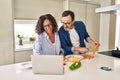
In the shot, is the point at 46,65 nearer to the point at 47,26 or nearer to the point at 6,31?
the point at 47,26

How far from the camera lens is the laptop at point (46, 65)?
1042 mm

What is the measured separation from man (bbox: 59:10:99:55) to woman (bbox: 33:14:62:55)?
0.41 feet

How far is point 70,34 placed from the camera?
1.73 meters

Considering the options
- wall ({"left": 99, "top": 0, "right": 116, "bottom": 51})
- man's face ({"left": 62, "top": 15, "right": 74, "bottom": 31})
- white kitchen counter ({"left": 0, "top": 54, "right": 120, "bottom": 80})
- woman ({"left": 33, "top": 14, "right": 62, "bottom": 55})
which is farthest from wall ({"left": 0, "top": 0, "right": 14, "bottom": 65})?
wall ({"left": 99, "top": 0, "right": 116, "bottom": 51})

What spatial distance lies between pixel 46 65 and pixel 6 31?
4.76 feet

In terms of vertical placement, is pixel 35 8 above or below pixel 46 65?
above

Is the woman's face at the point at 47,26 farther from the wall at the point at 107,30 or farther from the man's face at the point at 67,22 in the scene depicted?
the wall at the point at 107,30

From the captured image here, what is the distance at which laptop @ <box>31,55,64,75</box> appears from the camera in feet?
3.42

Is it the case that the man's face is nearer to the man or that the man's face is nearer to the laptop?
the man

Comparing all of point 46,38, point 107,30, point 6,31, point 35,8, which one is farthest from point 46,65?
point 107,30

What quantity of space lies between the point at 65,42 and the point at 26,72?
2.53ft

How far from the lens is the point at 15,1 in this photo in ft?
7.99

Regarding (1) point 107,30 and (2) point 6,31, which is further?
(1) point 107,30

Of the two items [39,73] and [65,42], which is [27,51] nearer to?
[65,42]
